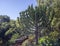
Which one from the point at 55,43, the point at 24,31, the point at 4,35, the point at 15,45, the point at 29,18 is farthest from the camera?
the point at 4,35

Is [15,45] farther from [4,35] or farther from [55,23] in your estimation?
[55,23]

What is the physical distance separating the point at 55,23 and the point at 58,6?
177 centimetres

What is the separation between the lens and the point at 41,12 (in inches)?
966

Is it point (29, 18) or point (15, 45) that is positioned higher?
point (29, 18)

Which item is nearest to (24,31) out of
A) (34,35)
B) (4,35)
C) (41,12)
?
(34,35)

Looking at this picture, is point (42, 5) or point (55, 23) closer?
point (55, 23)

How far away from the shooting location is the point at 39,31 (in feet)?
83.8

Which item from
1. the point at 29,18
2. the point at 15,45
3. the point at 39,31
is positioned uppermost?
the point at 29,18

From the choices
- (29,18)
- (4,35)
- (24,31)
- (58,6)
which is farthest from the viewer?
(4,35)

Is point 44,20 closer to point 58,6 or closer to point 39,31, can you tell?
point 39,31

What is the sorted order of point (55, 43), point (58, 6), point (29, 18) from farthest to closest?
point (29, 18)
point (58, 6)
point (55, 43)

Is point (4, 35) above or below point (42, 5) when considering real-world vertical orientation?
below

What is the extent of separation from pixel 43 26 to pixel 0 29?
12051 millimetres

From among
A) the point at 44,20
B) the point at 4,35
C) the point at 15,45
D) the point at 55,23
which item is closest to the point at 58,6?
the point at 55,23
